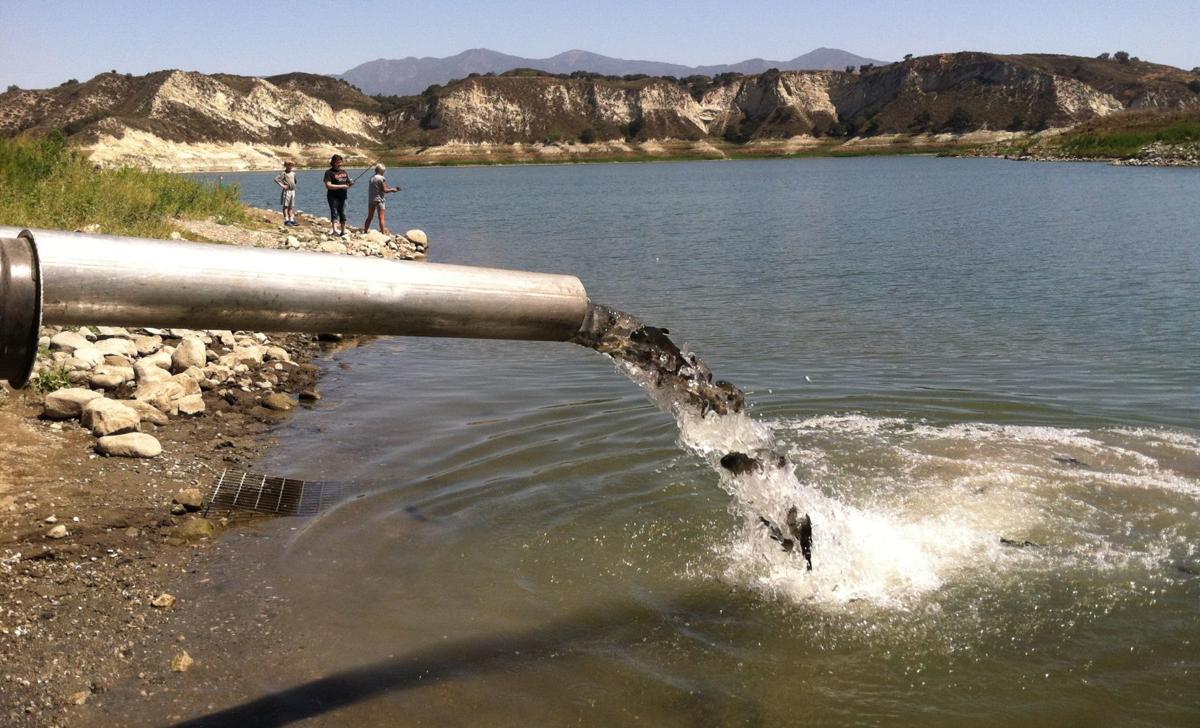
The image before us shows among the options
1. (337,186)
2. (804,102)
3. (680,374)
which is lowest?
(680,374)

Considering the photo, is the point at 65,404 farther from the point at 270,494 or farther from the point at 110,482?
the point at 270,494

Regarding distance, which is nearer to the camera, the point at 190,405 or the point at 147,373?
the point at 190,405

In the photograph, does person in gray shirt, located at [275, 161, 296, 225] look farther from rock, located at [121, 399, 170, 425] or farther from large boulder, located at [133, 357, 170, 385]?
rock, located at [121, 399, 170, 425]

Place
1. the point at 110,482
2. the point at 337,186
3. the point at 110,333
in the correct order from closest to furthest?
the point at 110,482 → the point at 110,333 → the point at 337,186

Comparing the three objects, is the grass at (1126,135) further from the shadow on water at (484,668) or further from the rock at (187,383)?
the shadow on water at (484,668)

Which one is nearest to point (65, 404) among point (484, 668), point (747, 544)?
point (484, 668)

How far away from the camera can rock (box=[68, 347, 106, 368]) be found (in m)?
10.9

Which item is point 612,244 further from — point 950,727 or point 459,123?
point 459,123

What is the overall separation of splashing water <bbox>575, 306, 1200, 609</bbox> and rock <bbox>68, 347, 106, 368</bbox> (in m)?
6.81

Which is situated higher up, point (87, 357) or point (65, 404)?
point (87, 357)

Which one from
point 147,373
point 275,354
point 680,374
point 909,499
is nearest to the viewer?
point 680,374

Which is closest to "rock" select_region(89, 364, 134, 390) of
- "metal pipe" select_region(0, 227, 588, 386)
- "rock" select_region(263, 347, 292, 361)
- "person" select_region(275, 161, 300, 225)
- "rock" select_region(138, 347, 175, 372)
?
"rock" select_region(138, 347, 175, 372)

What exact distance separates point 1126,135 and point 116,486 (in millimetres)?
106655

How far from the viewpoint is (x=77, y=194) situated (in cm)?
1959
